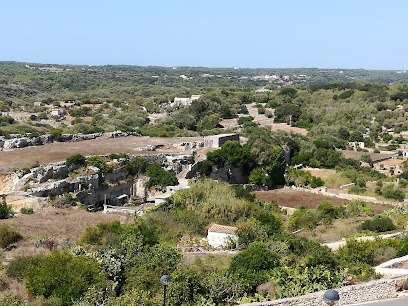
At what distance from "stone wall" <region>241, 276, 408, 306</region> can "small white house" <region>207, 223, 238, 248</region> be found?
6.95m

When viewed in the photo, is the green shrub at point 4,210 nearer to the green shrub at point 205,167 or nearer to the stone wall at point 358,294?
the stone wall at point 358,294

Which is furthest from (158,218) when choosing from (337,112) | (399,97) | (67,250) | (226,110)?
(399,97)

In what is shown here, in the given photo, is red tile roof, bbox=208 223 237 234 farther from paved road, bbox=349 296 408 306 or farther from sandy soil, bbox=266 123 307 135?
sandy soil, bbox=266 123 307 135

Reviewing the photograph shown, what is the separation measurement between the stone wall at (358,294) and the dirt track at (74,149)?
17.8 m

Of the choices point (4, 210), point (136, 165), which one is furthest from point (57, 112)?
point (4, 210)

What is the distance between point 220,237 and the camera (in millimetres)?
17516

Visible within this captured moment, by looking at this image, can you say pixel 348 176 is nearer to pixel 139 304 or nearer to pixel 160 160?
pixel 160 160

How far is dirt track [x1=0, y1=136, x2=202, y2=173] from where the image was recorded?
25.2 metres

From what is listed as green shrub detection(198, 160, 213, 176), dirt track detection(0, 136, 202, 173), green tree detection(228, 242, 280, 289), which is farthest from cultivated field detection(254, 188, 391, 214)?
green tree detection(228, 242, 280, 289)

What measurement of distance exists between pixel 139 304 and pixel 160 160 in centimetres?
1925

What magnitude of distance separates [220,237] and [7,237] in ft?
23.6

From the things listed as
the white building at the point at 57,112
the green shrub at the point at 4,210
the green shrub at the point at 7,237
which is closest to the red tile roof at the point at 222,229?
the green shrub at the point at 7,237

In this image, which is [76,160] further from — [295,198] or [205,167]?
[295,198]

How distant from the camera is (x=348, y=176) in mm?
34812
